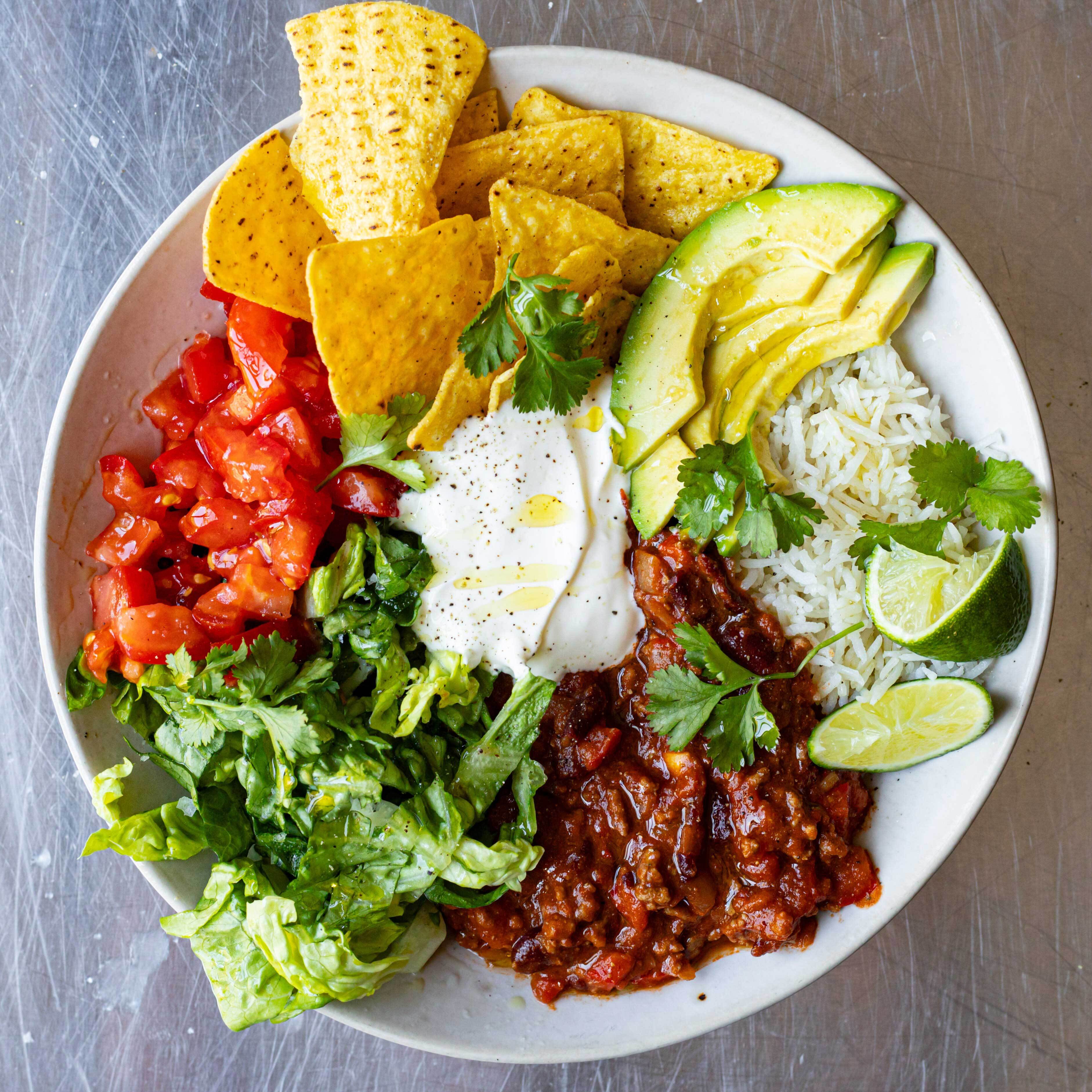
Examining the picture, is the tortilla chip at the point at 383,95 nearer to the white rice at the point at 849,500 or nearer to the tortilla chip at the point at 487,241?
the tortilla chip at the point at 487,241

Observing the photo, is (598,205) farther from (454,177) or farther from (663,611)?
(663,611)

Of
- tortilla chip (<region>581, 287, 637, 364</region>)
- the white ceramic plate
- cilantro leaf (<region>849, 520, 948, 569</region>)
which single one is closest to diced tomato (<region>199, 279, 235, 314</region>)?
the white ceramic plate

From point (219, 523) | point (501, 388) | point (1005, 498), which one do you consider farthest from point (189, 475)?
point (1005, 498)

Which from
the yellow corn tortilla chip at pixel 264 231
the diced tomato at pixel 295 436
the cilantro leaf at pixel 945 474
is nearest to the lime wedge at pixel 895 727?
the cilantro leaf at pixel 945 474

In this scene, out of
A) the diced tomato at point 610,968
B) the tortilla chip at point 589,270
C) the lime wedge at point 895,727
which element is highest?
the tortilla chip at point 589,270

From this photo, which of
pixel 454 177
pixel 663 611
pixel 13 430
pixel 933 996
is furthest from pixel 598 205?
pixel 933 996

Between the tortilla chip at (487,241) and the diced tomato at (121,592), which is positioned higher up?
the tortilla chip at (487,241)

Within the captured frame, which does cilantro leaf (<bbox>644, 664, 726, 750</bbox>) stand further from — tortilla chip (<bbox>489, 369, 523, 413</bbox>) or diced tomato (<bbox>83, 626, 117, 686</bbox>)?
diced tomato (<bbox>83, 626, 117, 686</bbox>)
